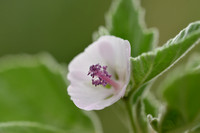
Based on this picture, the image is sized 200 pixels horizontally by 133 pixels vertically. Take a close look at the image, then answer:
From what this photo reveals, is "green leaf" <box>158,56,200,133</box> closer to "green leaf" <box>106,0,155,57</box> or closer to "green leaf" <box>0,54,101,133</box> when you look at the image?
"green leaf" <box>106,0,155,57</box>

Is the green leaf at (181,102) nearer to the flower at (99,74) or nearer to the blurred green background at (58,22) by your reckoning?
the flower at (99,74)

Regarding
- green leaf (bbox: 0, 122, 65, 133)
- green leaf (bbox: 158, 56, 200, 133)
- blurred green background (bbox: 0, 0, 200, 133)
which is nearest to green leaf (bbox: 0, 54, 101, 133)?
green leaf (bbox: 0, 122, 65, 133)

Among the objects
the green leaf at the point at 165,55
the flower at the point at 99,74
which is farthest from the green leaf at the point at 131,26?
the green leaf at the point at 165,55

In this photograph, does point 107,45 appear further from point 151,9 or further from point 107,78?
point 151,9

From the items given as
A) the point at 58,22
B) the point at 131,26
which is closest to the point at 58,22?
the point at 58,22

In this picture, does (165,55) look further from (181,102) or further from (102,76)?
(102,76)

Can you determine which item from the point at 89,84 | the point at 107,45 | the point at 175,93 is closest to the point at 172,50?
the point at 175,93
